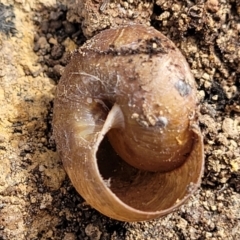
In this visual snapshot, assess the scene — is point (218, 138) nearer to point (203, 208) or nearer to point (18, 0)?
point (203, 208)

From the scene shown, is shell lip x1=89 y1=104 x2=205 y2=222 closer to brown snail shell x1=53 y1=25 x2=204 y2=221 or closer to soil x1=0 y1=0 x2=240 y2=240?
brown snail shell x1=53 y1=25 x2=204 y2=221

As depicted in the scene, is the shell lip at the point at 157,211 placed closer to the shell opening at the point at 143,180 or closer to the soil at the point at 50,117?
the shell opening at the point at 143,180

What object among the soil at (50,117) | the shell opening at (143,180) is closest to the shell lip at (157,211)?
the shell opening at (143,180)

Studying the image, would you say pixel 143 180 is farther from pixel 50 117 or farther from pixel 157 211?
pixel 50 117

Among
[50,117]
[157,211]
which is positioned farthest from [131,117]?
[50,117]

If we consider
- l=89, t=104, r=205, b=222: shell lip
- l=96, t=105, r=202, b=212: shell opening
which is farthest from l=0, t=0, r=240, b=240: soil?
l=89, t=104, r=205, b=222: shell lip

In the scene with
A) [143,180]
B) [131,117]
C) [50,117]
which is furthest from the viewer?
[50,117]

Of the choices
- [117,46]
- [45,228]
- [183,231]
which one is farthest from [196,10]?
[45,228]
